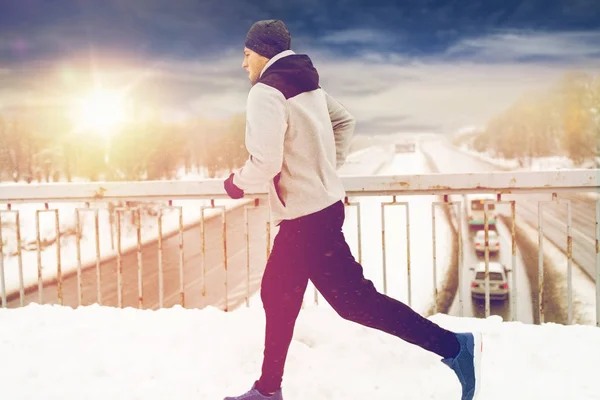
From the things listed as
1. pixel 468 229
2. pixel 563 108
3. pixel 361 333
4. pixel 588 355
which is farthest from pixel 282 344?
pixel 563 108

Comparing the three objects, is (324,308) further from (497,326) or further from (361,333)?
(497,326)

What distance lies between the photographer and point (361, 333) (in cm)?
259

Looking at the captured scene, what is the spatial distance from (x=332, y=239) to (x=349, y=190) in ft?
3.77

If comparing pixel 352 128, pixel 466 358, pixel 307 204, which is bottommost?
pixel 466 358

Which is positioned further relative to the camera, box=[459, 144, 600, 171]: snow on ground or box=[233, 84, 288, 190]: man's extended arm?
box=[459, 144, 600, 171]: snow on ground

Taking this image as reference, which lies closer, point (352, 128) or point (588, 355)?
point (352, 128)

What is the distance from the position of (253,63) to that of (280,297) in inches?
32.2

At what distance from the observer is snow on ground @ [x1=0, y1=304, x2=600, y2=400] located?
2.12 m

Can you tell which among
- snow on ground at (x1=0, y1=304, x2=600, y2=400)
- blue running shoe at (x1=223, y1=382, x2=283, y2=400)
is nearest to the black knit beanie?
blue running shoe at (x1=223, y1=382, x2=283, y2=400)

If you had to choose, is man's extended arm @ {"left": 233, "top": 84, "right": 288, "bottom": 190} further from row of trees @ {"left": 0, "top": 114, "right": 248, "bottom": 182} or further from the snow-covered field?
row of trees @ {"left": 0, "top": 114, "right": 248, "bottom": 182}

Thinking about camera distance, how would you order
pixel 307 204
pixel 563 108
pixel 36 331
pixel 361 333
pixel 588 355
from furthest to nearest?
pixel 563 108 → pixel 36 331 → pixel 361 333 → pixel 588 355 → pixel 307 204

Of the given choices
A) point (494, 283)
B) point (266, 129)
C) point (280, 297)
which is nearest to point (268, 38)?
point (266, 129)

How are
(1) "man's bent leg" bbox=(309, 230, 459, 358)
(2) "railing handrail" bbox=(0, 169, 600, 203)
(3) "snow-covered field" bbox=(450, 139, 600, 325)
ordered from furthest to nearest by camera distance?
(3) "snow-covered field" bbox=(450, 139, 600, 325)
(2) "railing handrail" bbox=(0, 169, 600, 203)
(1) "man's bent leg" bbox=(309, 230, 459, 358)

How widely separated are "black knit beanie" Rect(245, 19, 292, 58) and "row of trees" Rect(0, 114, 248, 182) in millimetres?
31187
